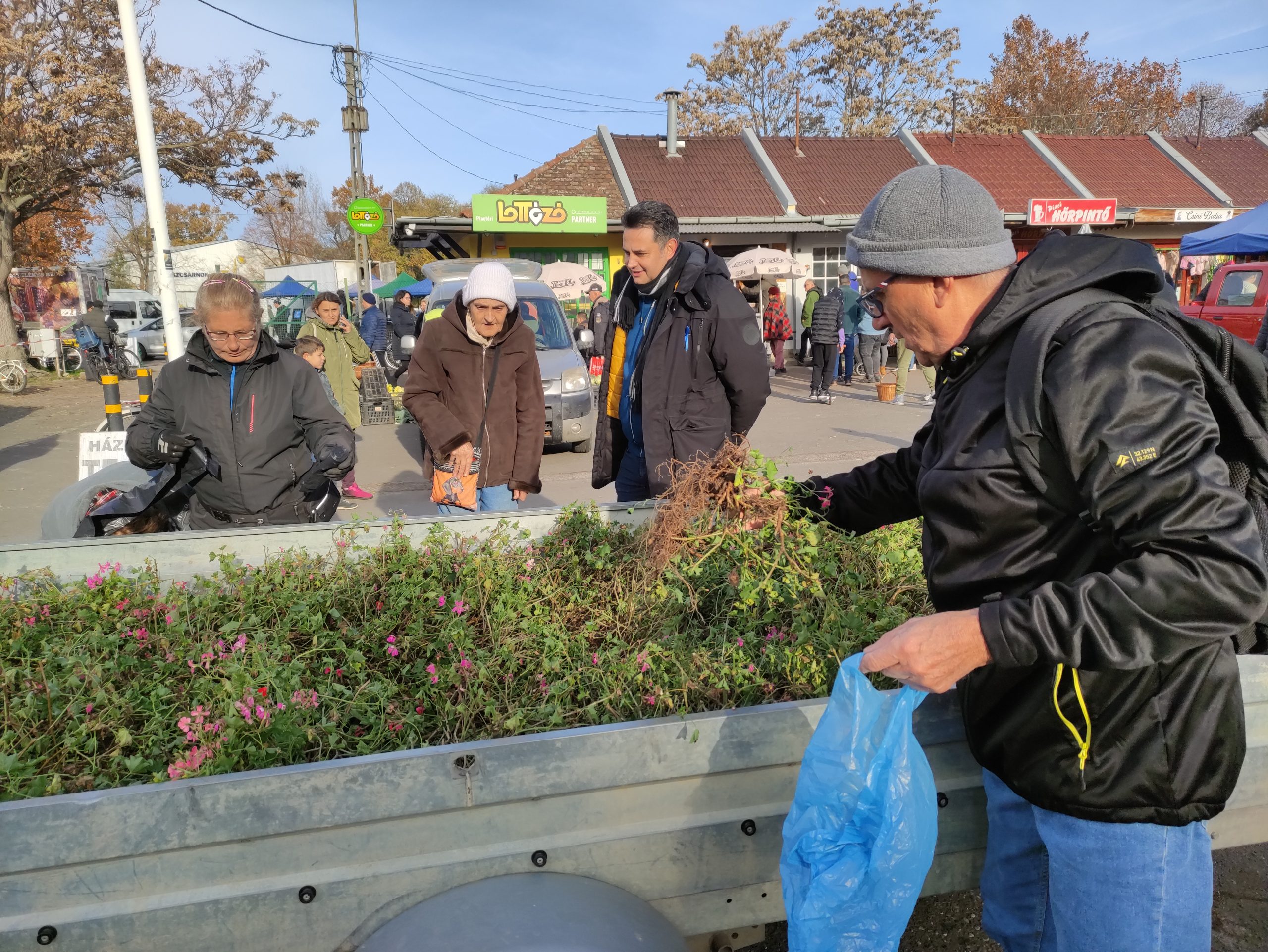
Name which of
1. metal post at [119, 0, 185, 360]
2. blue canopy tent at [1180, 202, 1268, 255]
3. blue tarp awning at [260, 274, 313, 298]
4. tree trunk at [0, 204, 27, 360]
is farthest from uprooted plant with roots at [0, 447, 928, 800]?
blue tarp awning at [260, 274, 313, 298]

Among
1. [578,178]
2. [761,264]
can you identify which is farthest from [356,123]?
[761,264]

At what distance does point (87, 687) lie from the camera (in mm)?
2242

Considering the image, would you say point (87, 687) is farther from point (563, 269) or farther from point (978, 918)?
point (563, 269)

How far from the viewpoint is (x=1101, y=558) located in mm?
1463

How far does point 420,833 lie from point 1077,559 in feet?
4.57

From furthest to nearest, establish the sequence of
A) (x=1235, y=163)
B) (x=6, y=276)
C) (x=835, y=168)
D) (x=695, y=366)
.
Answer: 1. (x=1235, y=163)
2. (x=835, y=168)
3. (x=6, y=276)
4. (x=695, y=366)

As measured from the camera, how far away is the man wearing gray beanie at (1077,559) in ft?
4.25

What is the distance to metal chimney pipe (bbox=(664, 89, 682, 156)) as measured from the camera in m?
22.2

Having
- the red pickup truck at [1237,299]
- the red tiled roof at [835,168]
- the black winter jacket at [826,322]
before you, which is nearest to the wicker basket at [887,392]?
the black winter jacket at [826,322]

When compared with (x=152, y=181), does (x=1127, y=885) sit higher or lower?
lower

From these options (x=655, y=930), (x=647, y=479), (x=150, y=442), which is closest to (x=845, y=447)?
(x=647, y=479)

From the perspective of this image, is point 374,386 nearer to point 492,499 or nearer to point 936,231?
point 492,499

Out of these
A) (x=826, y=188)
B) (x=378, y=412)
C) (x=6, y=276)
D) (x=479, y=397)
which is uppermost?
(x=826, y=188)

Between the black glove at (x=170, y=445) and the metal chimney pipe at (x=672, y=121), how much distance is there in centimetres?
2160
